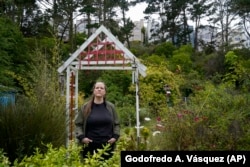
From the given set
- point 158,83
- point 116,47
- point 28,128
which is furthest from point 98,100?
point 158,83

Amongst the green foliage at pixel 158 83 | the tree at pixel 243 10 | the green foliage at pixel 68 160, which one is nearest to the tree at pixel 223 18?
the tree at pixel 243 10

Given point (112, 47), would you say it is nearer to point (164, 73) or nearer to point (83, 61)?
point (83, 61)

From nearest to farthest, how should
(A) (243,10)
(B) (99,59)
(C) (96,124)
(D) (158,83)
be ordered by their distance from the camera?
(C) (96,124), (B) (99,59), (D) (158,83), (A) (243,10)

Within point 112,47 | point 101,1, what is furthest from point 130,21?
point 112,47

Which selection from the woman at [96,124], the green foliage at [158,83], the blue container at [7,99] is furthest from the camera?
the green foliage at [158,83]

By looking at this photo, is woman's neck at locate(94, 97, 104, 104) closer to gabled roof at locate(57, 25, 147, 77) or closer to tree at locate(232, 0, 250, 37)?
gabled roof at locate(57, 25, 147, 77)

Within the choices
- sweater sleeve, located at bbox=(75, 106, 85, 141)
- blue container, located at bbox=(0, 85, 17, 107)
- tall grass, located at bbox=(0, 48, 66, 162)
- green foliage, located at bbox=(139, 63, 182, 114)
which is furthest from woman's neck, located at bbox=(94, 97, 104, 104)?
green foliage, located at bbox=(139, 63, 182, 114)

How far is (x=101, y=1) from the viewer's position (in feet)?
77.4

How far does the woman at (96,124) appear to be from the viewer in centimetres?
359

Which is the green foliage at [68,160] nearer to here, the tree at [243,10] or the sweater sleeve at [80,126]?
the sweater sleeve at [80,126]

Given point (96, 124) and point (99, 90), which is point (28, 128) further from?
→ point (99, 90)

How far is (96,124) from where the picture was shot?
3596 millimetres

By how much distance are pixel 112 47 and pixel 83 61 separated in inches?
20.1

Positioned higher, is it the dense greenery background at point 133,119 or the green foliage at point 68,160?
the green foliage at point 68,160
